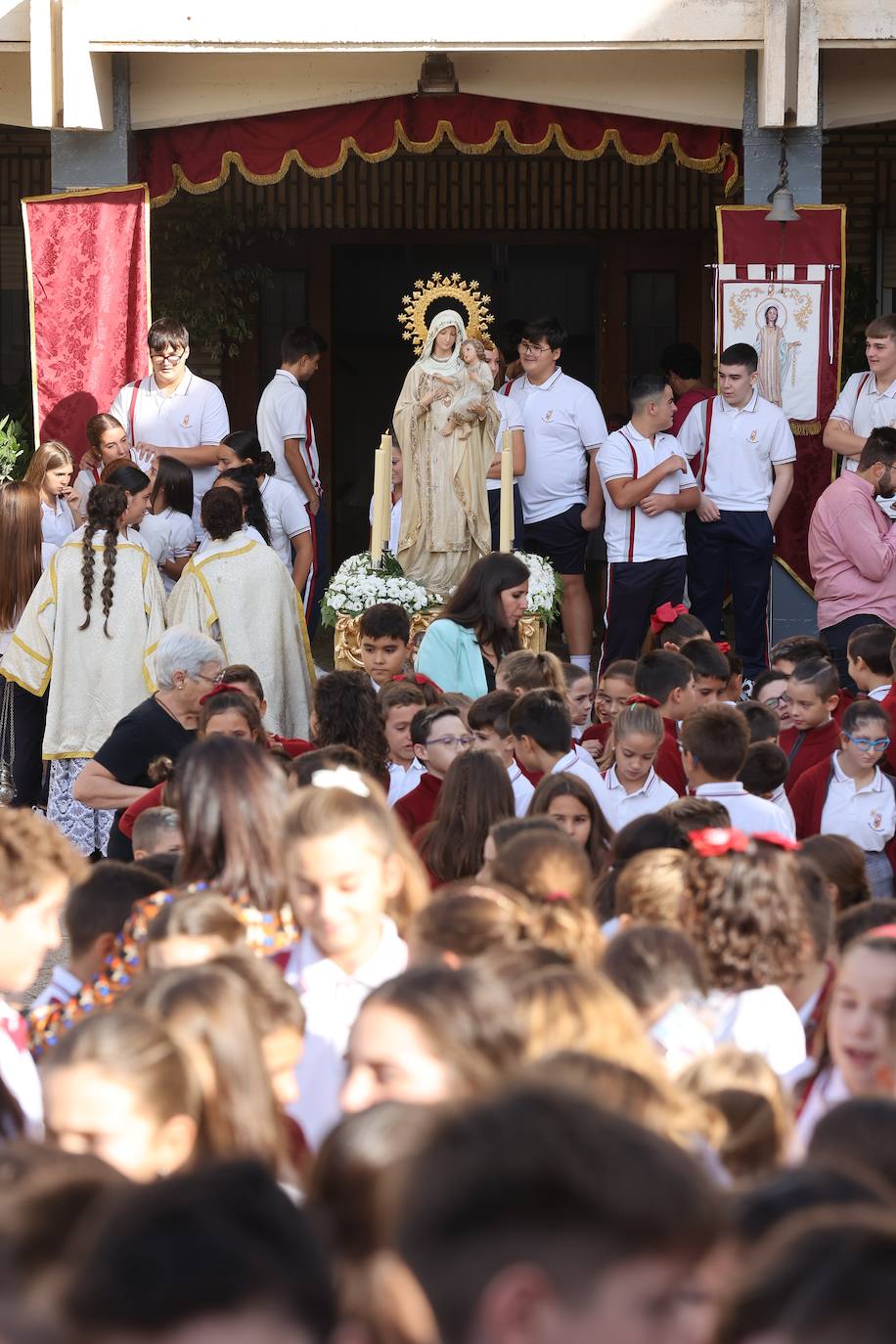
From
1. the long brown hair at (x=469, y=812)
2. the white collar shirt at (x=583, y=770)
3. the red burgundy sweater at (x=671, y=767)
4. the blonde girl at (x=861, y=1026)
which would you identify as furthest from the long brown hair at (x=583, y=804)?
the blonde girl at (x=861, y=1026)

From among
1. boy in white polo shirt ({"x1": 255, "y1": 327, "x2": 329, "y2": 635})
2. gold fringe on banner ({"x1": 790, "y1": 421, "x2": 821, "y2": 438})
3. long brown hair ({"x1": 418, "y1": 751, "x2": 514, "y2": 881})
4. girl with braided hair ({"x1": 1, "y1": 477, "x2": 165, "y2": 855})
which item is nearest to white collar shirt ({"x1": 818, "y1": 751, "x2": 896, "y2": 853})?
long brown hair ({"x1": 418, "y1": 751, "x2": 514, "y2": 881})

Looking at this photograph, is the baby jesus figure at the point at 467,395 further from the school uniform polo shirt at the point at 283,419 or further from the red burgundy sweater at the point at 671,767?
the red burgundy sweater at the point at 671,767

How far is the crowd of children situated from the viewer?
1524 millimetres

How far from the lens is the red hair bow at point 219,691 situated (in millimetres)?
6125

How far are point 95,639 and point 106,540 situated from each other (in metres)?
0.43

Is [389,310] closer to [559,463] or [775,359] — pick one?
[559,463]

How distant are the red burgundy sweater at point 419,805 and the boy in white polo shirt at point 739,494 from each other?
14.6 feet

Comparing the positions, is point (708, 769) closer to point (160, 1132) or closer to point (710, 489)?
point (160, 1132)

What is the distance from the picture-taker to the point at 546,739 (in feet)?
19.9

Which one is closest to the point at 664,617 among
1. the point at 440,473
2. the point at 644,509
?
the point at 644,509

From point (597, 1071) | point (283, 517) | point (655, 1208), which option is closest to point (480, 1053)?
point (597, 1071)

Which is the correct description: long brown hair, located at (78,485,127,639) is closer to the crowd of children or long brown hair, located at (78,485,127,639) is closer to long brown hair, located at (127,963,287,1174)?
the crowd of children

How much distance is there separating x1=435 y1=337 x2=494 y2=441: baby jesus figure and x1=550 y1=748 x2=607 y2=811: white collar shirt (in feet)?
13.0

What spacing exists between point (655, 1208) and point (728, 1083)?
58.0 inches
